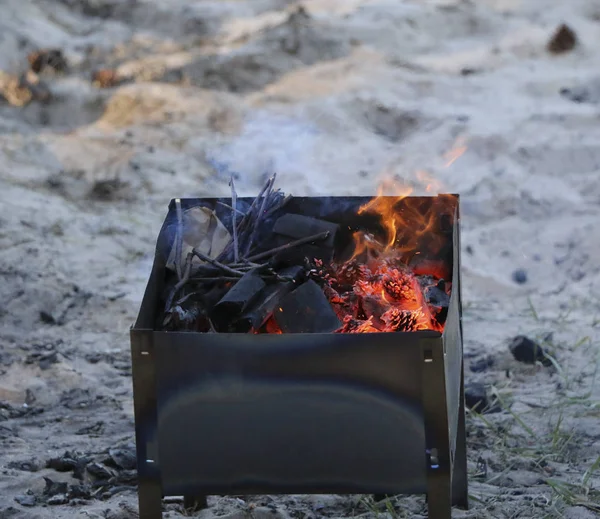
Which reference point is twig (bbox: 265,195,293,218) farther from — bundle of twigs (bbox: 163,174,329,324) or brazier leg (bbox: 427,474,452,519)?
brazier leg (bbox: 427,474,452,519)

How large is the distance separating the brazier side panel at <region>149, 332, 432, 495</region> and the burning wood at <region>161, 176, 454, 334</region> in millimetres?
262

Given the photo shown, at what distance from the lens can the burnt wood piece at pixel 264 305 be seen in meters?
2.69

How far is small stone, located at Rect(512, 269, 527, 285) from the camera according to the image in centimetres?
505

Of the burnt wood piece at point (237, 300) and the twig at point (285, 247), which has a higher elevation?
the twig at point (285, 247)

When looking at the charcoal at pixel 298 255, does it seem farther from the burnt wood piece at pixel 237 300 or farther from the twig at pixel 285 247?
the burnt wood piece at pixel 237 300

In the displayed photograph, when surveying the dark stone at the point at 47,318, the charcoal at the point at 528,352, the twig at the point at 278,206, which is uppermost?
the twig at the point at 278,206

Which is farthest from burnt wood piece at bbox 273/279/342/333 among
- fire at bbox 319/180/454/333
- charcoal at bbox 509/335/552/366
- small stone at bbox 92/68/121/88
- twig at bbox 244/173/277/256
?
Answer: small stone at bbox 92/68/121/88

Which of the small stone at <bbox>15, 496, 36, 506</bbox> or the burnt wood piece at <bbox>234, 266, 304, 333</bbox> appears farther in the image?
the small stone at <bbox>15, 496, 36, 506</bbox>

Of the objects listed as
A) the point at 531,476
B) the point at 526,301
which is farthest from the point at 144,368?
the point at 526,301

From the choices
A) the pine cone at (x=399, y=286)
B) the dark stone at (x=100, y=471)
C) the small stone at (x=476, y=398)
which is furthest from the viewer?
the small stone at (x=476, y=398)

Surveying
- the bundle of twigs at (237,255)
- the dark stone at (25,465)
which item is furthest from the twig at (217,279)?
the dark stone at (25,465)

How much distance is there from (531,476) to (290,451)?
129 centimetres

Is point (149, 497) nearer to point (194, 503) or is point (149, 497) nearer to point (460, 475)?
point (194, 503)

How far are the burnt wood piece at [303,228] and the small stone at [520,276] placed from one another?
221cm
